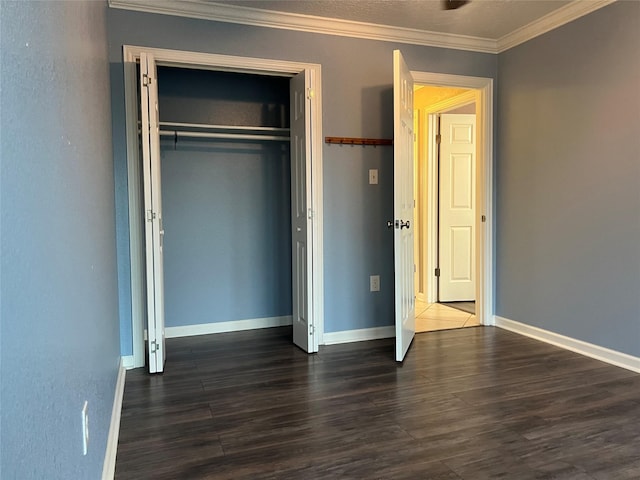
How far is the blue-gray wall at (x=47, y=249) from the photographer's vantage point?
2.45 feet

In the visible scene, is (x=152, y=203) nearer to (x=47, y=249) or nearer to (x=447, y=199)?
(x=47, y=249)

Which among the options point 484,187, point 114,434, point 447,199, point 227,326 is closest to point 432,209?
point 447,199

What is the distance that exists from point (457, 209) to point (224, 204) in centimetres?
259

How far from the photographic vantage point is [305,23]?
350 centimetres

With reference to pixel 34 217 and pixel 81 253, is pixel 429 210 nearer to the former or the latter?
pixel 81 253

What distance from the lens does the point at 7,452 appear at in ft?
2.28

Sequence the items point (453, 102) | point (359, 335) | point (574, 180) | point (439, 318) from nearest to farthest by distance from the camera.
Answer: point (574, 180) < point (359, 335) < point (439, 318) < point (453, 102)

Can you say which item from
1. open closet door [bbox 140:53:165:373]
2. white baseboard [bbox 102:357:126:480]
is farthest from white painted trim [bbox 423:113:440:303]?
white baseboard [bbox 102:357:126:480]

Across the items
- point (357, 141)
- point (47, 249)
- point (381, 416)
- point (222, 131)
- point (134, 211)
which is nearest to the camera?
point (47, 249)

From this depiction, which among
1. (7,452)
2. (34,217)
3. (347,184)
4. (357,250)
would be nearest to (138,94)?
(347,184)

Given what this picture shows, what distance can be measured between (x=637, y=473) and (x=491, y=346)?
5.73 feet

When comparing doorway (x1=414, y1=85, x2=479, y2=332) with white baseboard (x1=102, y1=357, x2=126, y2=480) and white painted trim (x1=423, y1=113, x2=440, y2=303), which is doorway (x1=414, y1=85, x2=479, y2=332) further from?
white baseboard (x1=102, y1=357, x2=126, y2=480)

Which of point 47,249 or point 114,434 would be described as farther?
point 114,434

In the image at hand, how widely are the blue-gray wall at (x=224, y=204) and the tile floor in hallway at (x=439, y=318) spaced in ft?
4.14
